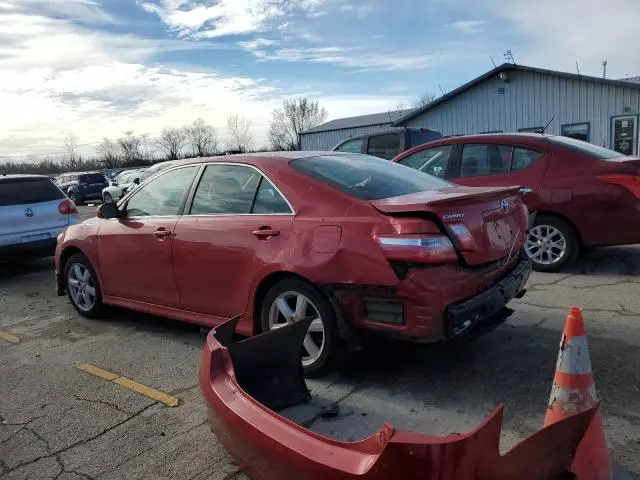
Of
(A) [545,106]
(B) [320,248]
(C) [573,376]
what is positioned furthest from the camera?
(A) [545,106]

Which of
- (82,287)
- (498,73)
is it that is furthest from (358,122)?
(82,287)

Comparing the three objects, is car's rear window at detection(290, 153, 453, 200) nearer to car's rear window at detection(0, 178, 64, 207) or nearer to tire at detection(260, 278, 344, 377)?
tire at detection(260, 278, 344, 377)

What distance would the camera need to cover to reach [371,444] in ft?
6.61

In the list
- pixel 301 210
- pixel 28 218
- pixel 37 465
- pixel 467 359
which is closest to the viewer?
pixel 37 465

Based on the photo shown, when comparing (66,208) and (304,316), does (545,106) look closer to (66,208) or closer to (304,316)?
(66,208)

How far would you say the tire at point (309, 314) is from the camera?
354 centimetres

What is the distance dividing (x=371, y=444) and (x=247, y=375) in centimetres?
142

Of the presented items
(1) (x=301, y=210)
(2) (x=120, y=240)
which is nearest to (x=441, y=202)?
(1) (x=301, y=210)

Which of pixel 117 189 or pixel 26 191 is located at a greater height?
pixel 26 191

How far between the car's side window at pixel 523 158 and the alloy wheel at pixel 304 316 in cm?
400

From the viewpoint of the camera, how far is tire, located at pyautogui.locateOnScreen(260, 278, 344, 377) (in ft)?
11.6

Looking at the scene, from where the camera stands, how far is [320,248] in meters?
3.52

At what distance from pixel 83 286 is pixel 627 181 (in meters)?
5.78

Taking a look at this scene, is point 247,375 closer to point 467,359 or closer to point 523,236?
point 467,359
